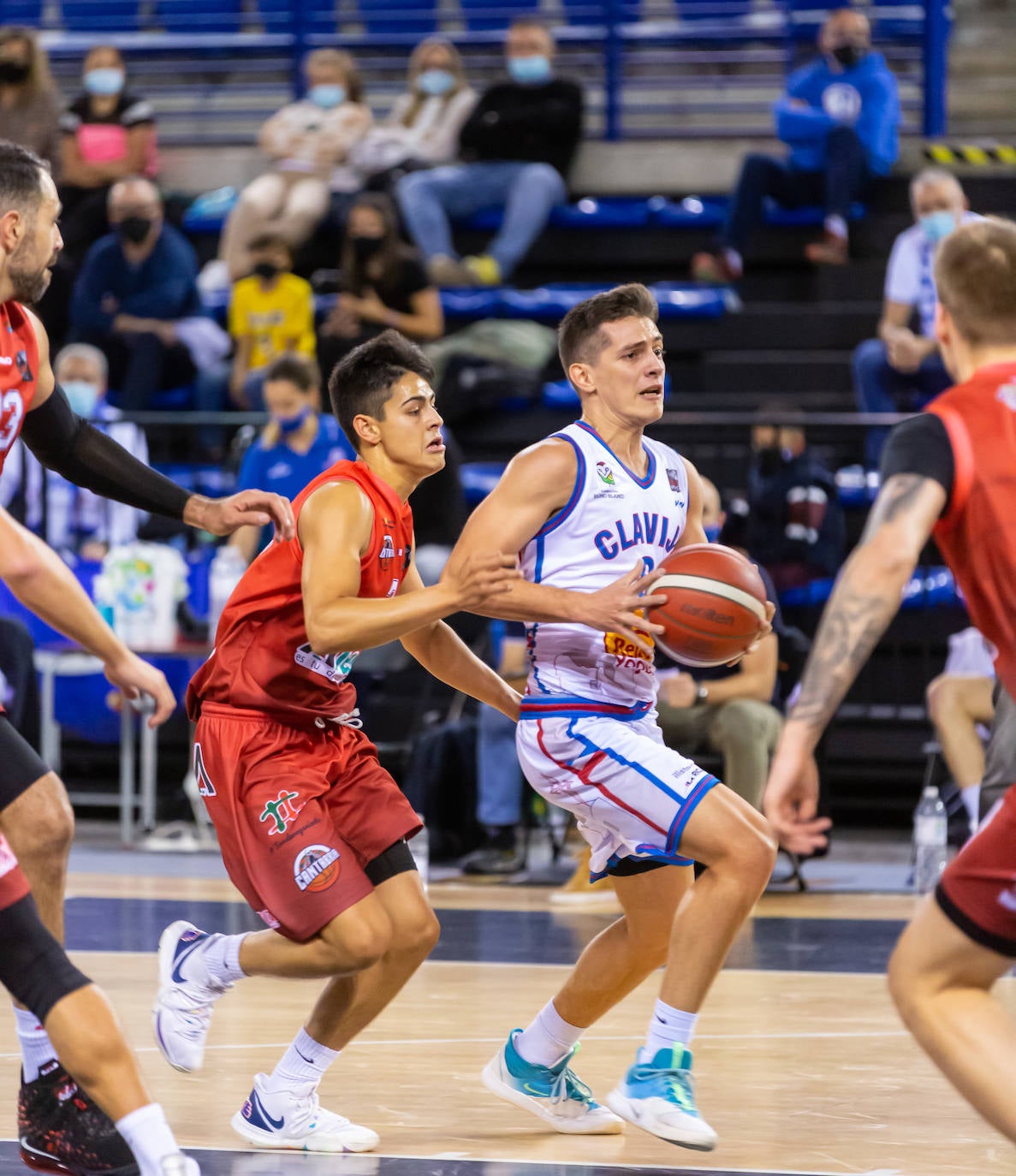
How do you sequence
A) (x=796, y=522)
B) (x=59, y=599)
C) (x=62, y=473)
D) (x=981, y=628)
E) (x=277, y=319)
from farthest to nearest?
(x=277, y=319) < (x=796, y=522) < (x=62, y=473) < (x=59, y=599) < (x=981, y=628)

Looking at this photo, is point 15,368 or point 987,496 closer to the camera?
point 987,496

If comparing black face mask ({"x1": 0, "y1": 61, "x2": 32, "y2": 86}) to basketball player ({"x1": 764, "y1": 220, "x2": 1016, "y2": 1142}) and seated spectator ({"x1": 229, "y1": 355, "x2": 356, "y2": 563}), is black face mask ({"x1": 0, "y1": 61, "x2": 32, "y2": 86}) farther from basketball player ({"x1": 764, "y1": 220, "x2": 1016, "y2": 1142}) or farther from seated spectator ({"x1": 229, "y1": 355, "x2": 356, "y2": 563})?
basketball player ({"x1": 764, "y1": 220, "x2": 1016, "y2": 1142})

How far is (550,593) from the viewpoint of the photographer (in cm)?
405

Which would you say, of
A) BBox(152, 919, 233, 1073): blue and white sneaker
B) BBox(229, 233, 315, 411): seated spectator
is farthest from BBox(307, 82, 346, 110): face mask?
BBox(152, 919, 233, 1073): blue and white sneaker

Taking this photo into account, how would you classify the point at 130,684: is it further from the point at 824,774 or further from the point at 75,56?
the point at 75,56

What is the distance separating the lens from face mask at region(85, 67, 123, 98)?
493 inches

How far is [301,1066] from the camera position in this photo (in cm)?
423

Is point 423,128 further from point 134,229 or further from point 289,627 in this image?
point 289,627

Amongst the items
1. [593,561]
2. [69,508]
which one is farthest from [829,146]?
[593,561]

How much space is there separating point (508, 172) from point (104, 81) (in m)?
2.87

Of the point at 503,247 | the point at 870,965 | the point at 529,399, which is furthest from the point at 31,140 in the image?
the point at 870,965

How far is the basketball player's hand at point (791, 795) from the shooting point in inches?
119

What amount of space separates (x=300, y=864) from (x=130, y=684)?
2.30 ft

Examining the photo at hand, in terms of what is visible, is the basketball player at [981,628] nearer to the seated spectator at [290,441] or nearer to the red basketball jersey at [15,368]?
the red basketball jersey at [15,368]
